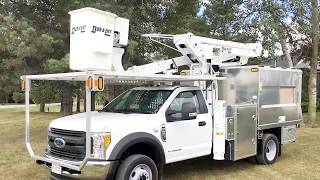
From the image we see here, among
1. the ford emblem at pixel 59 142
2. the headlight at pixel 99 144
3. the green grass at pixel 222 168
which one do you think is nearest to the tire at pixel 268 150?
the green grass at pixel 222 168

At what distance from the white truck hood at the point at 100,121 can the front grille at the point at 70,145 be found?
83 millimetres

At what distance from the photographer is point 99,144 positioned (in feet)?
22.2

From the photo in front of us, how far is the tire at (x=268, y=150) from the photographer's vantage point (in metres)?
10.1

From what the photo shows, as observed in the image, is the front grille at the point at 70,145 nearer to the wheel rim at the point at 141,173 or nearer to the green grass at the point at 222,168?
the wheel rim at the point at 141,173

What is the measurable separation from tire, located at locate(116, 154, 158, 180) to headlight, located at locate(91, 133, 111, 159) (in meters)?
0.39

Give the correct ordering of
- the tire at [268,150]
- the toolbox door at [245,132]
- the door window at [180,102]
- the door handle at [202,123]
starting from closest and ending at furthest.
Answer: the door window at [180,102], the door handle at [202,123], the toolbox door at [245,132], the tire at [268,150]

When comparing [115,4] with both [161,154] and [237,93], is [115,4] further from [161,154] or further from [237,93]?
[161,154]

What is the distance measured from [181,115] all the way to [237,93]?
1.76m

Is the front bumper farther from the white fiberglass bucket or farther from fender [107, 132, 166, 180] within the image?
the white fiberglass bucket

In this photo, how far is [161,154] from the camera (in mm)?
7559

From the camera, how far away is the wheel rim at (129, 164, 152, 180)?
7.07 meters

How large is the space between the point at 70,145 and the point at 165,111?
1.79 meters

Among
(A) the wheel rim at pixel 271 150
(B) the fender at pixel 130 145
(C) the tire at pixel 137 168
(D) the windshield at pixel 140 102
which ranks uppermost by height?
(D) the windshield at pixel 140 102

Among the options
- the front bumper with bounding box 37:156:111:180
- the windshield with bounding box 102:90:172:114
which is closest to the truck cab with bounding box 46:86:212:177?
the windshield with bounding box 102:90:172:114
